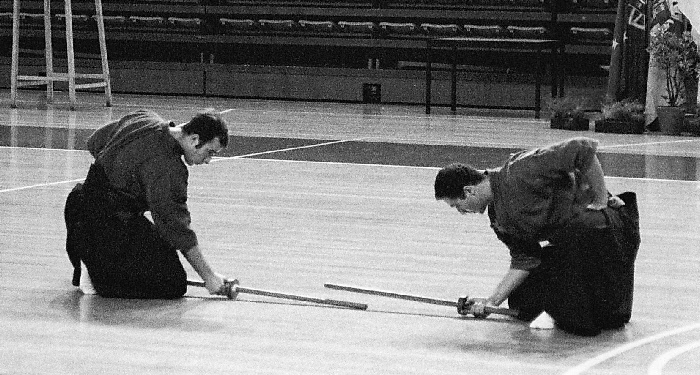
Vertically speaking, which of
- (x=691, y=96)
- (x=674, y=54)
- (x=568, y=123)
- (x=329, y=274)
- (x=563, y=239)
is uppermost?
(x=674, y=54)

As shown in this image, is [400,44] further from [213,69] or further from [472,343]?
[472,343]

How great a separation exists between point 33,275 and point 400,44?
11.8m

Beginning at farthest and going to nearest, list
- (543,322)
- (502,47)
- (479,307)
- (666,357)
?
(502,47), (479,307), (543,322), (666,357)

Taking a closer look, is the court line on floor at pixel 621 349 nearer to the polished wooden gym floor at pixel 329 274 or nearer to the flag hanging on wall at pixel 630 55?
the polished wooden gym floor at pixel 329 274

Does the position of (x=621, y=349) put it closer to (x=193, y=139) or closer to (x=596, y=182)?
(x=596, y=182)

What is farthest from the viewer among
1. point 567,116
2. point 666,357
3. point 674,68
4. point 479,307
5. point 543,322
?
point 567,116

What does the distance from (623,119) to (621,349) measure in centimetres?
868

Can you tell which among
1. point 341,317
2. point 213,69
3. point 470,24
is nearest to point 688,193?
point 341,317

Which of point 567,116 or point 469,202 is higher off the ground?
point 469,202

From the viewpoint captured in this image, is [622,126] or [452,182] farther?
[622,126]

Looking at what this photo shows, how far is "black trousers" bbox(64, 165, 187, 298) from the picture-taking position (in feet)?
14.6

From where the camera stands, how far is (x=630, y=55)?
41.8 feet

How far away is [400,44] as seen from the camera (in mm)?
16359

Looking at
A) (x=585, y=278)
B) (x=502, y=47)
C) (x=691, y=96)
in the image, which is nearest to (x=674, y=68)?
(x=691, y=96)
